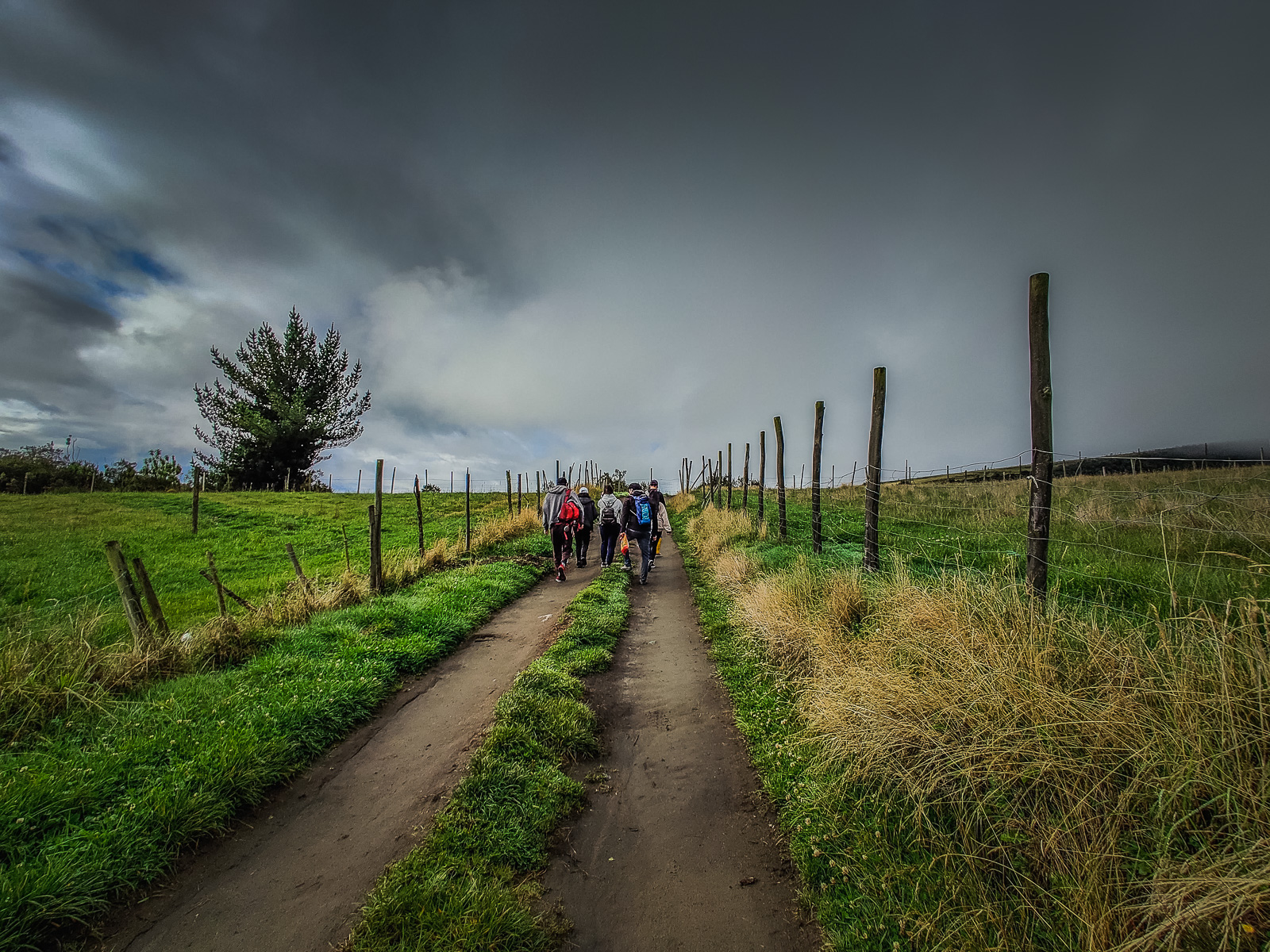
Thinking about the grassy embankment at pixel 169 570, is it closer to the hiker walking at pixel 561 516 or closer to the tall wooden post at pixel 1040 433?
the hiker walking at pixel 561 516

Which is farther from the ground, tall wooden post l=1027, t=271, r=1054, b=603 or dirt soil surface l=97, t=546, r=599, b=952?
tall wooden post l=1027, t=271, r=1054, b=603

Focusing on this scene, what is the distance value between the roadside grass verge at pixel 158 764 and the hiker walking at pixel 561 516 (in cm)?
526

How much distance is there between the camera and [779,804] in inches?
134

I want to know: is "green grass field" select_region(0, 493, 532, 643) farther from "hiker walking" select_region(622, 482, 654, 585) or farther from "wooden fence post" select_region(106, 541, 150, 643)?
"hiker walking" select_region(622, 482, 654, 585)

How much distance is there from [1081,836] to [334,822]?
446cm

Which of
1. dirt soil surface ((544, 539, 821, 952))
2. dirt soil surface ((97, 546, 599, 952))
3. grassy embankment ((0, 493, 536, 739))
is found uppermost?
grassy embankment ((0, 493, 536, 739))

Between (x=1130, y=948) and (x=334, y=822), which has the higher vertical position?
(x=1130, y=948)

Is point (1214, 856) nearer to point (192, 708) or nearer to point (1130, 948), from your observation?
point (1130, 948)

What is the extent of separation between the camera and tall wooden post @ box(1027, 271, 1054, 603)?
4.13 meters

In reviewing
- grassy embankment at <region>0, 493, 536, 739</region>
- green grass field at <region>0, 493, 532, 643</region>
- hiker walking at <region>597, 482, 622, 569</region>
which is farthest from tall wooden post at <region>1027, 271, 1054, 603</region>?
green grass field at <region>0, 493, 532, 643</region>

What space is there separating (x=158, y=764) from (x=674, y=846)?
3.91 meters

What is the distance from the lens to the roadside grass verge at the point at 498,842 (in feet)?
7.84

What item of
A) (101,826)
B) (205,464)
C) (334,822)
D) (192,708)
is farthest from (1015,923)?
(205,464)

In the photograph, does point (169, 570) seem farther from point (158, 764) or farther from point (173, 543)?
point (158, 764)
